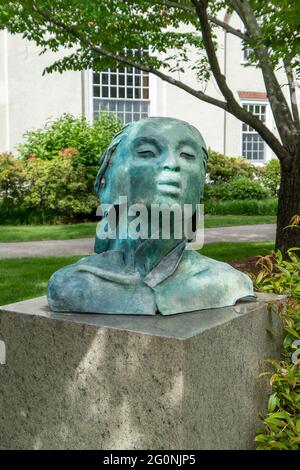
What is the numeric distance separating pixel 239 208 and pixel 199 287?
13.4m

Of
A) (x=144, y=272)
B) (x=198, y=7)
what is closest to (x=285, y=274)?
(x=144, y=272)

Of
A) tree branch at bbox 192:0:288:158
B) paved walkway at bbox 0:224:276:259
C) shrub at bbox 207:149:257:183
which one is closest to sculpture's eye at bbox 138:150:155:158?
tree branch at bbox 192:0:288:158

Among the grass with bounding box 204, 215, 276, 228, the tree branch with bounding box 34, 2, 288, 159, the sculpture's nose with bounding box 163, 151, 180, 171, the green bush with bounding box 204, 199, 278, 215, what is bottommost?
the grass with bounding box 204, 215, 276, 228

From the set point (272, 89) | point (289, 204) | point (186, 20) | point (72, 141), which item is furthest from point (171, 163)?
point (72, 141)

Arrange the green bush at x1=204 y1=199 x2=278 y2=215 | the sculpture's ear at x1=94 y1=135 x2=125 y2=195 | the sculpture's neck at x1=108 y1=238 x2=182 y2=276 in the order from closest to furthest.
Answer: the sculpture's neck at x1=108 y1=238 x2=182 y2=276 < the sculpture's ear at x1=94 y1=135 x2=125 y2=195 < the green bush at x1=204 y1=199 x2=278 y2=215

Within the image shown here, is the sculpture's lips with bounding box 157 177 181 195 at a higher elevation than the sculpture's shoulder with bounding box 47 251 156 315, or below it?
higher

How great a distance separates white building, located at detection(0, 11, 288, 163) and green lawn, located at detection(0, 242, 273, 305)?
9.44m

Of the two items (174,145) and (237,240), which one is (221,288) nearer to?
(174,145)

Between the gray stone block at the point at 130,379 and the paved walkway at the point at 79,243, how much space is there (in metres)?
5.94

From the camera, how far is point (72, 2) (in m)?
7.13

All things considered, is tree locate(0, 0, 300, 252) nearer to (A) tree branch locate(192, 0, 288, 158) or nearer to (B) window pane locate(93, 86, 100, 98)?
(A) tree branch locate(192, 0, 288, 158)

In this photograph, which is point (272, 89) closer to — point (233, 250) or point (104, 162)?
point (233, 250)

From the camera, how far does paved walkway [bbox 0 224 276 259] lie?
9.52 meters

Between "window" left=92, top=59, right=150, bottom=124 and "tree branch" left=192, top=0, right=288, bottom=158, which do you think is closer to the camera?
"tree branch" left=192, top=0, right=288, bottom=158
